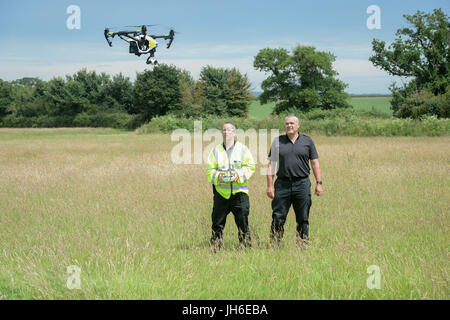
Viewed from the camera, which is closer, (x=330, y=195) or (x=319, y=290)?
(x=319, y=290)

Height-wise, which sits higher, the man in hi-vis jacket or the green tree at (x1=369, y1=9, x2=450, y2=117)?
the green tree at (x1=369, y1=9, x2=450, y2=117)

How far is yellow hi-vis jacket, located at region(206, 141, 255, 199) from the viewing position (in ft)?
18.1

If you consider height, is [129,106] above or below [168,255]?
above

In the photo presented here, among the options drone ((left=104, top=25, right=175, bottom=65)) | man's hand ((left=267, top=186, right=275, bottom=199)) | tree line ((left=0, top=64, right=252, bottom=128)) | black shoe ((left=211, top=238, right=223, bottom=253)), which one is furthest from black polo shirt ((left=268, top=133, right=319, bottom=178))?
tree line ((left=0, top=64, right=252, bottom=128))

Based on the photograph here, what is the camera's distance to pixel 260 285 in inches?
181

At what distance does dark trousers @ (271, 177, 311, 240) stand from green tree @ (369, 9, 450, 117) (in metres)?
45.8

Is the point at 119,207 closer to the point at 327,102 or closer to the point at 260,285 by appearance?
the point at 260,285

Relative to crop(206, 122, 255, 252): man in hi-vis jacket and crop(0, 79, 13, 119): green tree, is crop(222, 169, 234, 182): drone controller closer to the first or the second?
crop(206, 122, 255, 252): man in hi-vis jacket

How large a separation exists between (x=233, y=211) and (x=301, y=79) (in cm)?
5928

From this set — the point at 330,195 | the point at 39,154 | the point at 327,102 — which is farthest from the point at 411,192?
the point at 327,102

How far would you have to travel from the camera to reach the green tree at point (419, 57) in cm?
4800

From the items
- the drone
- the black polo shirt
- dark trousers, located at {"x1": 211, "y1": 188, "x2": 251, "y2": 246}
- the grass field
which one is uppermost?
the drone
